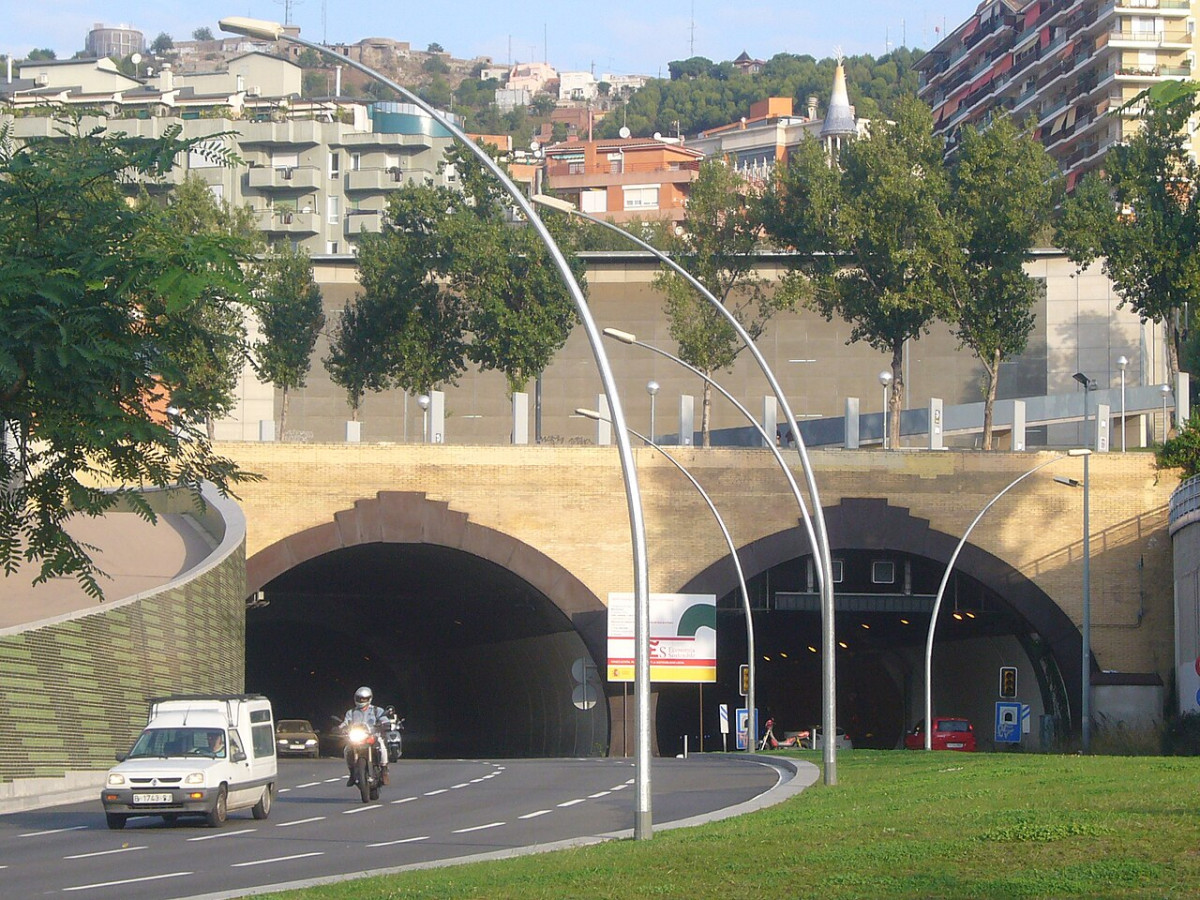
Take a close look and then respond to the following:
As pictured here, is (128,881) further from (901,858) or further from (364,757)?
(364,757)

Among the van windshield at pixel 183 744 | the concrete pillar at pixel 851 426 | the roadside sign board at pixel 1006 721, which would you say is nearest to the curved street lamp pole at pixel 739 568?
the concrete pillar at pixel 851 426

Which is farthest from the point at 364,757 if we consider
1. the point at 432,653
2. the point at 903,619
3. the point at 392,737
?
the point at 432,653

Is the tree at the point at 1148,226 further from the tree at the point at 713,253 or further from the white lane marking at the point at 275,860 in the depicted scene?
the white lane marking at the point at 275,860

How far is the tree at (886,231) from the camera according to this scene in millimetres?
58156

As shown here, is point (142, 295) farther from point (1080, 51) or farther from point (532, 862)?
point (1080, 51)

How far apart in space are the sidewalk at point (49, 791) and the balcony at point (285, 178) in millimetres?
103554

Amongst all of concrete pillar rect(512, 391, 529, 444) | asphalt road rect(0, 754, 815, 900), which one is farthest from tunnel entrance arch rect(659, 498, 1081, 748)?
asphalt road rect(0, 754, 815, 900)

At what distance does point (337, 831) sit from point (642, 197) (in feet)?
440

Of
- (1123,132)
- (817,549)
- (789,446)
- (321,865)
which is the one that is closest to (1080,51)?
(1123,132)

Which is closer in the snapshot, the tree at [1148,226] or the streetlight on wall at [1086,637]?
the streetlight on wall at [1086,637]

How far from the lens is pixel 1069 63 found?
12156 cm

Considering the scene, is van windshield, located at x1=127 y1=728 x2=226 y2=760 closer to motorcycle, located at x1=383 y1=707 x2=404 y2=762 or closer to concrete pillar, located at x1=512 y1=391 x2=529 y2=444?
motorcycle, located at x1=383 y1=707 x2=404 y2=762

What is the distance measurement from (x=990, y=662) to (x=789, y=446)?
10437 mm

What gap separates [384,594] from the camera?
61.1m
